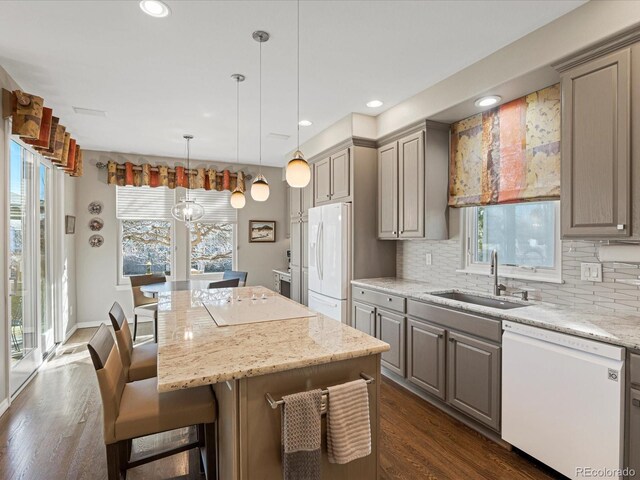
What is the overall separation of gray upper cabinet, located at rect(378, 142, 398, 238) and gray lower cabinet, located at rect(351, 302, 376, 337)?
2.63ft

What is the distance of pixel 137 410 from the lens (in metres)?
1.60

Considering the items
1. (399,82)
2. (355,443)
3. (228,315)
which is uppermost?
(399,82)

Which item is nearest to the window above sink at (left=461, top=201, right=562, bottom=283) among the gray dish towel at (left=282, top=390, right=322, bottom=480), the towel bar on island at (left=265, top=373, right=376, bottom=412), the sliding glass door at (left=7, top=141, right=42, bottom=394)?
the towel bar on island at (left=265, top=373, right=376, bottom=412)

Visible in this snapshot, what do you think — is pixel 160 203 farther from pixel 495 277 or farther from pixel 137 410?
pixel 495 277

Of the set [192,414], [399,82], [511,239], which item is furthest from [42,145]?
[511,239]

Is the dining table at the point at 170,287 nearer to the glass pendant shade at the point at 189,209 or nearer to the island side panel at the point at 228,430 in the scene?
the glass pendant shade at the point at 189,209

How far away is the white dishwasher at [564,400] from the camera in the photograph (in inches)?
68.3

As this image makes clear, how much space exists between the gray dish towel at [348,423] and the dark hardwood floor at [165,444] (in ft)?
2.72

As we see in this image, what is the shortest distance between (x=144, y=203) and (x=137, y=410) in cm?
479

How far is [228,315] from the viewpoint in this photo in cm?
221

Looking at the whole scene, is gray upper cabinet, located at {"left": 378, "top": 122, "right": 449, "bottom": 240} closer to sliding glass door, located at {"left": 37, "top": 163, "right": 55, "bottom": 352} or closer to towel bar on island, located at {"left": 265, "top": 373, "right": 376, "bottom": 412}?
towel bar on island, located at {"left": 265, "top": 373, "right": 376, "bottom": 412}

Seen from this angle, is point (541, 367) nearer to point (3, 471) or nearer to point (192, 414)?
point (192, 414)

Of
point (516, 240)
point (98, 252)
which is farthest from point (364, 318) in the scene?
point (98, 252)

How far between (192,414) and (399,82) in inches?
116
